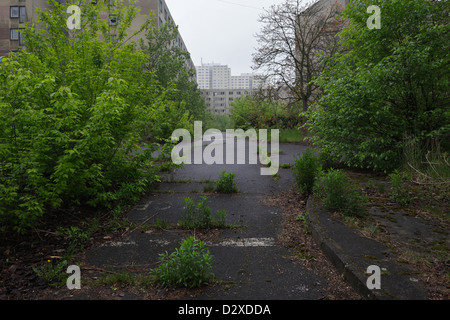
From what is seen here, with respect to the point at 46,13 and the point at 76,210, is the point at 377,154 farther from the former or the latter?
the point at 46,13

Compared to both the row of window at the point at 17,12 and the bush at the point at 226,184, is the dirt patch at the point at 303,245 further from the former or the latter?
the row of window at the point at 17,12

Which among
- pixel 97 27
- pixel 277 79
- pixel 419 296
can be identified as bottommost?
pixel 419 296

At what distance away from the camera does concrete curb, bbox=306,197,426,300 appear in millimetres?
2189

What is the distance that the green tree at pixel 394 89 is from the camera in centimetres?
553

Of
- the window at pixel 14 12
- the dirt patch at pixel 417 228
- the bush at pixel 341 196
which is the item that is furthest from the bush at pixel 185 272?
the window at pixel 14 12

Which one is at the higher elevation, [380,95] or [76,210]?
[380,95]

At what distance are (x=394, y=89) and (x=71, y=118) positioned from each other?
644cm

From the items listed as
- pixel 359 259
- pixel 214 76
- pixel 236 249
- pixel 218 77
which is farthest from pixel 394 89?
pixel 218 77

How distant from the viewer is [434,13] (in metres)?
6.05

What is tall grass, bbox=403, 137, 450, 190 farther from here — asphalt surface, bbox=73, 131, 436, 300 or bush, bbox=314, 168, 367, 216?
asphalt surface, bbox=73, 131, 436, 300
